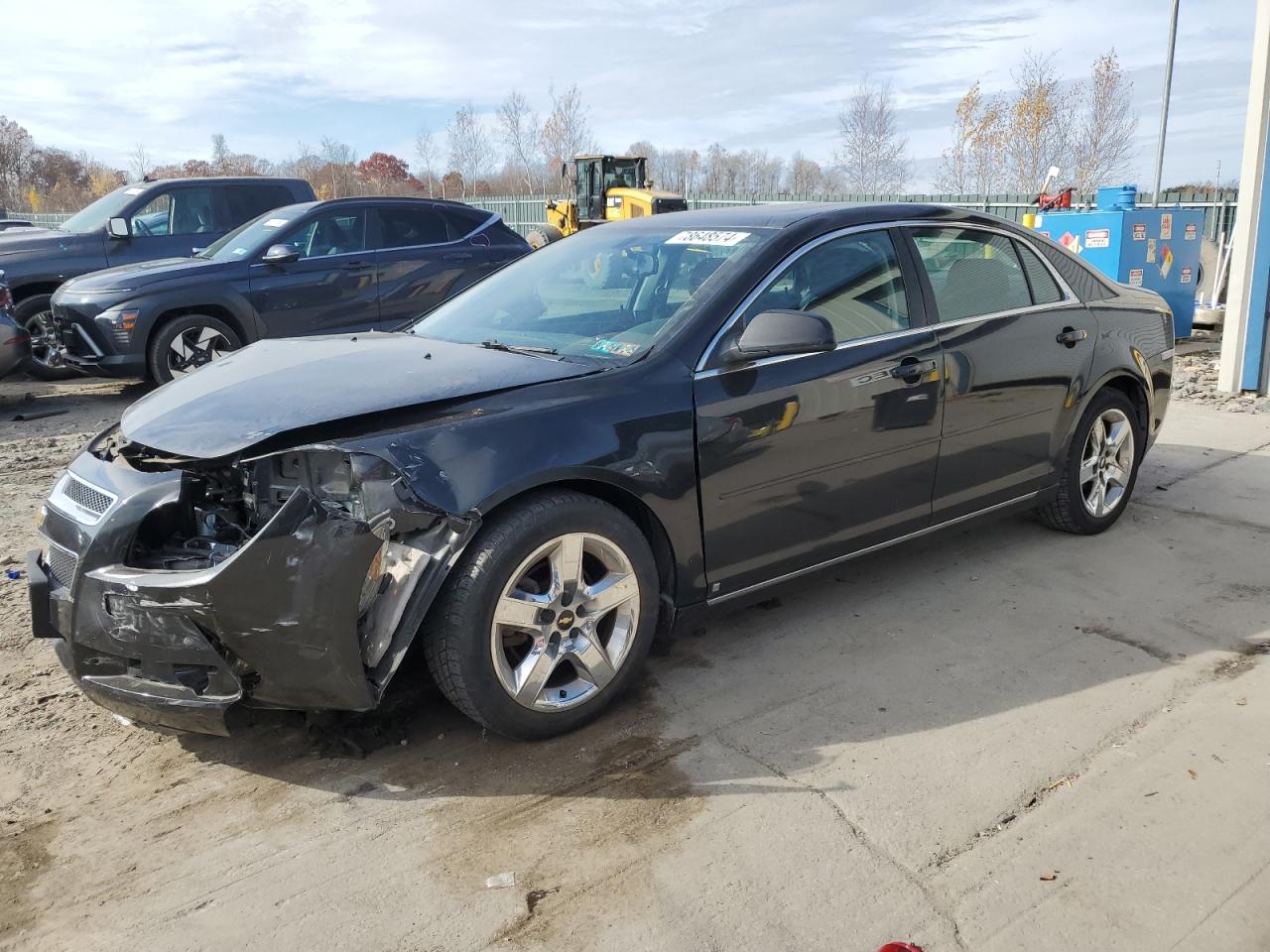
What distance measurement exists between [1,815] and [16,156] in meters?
71.6

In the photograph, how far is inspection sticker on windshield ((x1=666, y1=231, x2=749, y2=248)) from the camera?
4.01m

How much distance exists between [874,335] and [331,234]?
281 inches

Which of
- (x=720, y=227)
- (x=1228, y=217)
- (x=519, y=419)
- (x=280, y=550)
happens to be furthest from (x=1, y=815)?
(x=1228, y=217)

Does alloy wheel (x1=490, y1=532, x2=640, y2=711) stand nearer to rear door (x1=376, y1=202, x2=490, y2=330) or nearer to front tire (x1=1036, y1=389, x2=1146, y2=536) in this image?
front tire (x1=1036, y1=389, x2=1146, y2=536)

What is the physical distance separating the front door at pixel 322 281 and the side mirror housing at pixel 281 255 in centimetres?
8

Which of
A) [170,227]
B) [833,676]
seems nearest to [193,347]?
[170,227]

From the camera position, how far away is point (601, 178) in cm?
2397

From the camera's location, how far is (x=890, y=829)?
114 inches

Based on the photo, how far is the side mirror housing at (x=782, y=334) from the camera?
3.52 meters

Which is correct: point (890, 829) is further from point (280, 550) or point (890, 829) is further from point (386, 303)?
point (386, 303)

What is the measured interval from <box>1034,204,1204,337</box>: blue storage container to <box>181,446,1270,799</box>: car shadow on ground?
743 cm

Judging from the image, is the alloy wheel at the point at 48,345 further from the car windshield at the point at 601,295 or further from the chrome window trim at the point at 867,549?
the chrome window trim at the point at 867,549

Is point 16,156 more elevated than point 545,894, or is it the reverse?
point 16,156

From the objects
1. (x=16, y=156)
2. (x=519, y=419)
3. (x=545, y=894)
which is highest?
(x=16, y=156)
